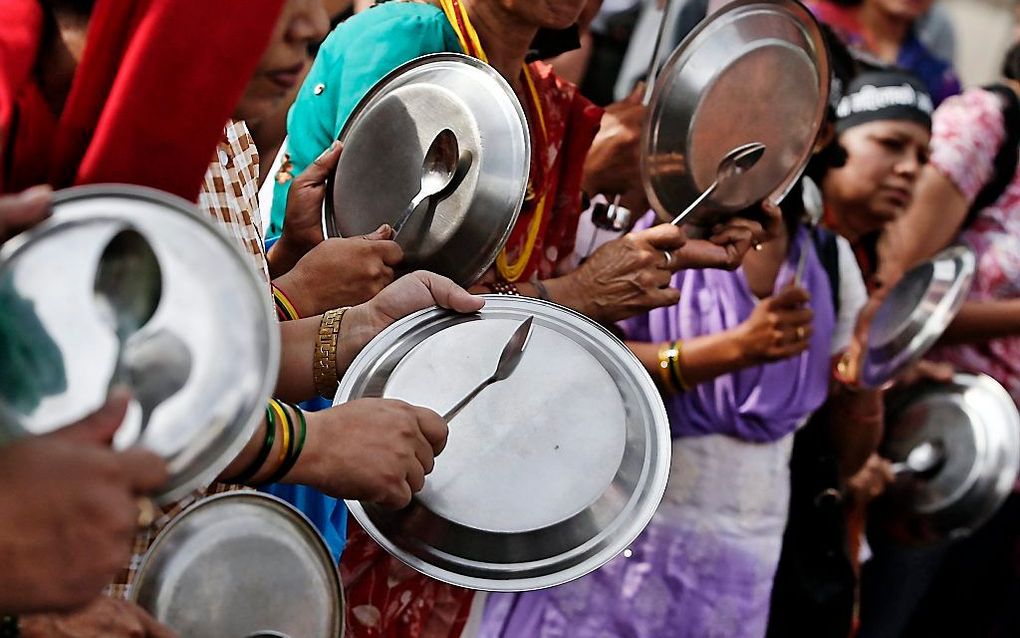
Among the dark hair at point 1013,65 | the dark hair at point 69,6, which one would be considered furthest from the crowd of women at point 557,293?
the dark hair at point 1013,65

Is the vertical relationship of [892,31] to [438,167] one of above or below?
below

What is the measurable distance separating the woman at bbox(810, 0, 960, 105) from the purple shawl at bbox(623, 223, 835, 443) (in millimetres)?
2195

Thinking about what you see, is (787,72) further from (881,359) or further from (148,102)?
(148,102)

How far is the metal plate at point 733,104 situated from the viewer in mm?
1931

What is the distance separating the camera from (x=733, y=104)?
1966 mm

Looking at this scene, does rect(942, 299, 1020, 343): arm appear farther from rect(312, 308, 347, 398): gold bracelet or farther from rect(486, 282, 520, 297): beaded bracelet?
rect(312, 308, 347, 398): gold bracelet

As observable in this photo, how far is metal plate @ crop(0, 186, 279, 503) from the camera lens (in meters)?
0.91

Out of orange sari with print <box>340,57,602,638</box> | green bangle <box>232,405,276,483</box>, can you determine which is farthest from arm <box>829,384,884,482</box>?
green bangle <box>232,405,276,483</box>

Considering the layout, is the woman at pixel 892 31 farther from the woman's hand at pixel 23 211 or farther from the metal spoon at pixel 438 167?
the woman's hand at pixel 23 211

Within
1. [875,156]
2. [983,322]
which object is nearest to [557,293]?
[875,156]

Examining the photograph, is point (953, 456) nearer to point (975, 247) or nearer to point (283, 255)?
point (975, 247)

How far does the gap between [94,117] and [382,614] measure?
969mm

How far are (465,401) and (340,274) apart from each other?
274mm

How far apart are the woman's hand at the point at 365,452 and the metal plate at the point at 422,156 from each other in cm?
42
